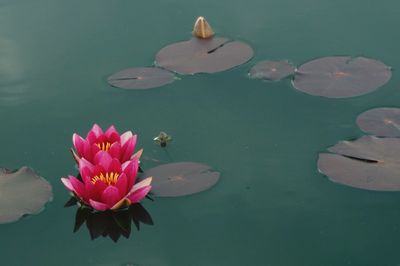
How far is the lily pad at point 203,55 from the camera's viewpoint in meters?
3.59

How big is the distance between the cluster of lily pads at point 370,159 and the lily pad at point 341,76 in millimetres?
288

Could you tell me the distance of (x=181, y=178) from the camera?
2.84m

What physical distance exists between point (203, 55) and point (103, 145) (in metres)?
1.04

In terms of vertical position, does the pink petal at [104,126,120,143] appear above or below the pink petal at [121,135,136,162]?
above

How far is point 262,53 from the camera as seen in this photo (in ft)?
12.1

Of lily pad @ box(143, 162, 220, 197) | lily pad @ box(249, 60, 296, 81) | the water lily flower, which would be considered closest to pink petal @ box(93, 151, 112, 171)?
the water lily flower

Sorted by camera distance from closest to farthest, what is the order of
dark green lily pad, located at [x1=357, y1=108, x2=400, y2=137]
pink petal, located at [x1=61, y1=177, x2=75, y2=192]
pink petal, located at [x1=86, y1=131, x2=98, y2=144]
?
pink petal, located at [x1=61, y1=177, x2=75, y2=192] < pink petal, located at [x1=86, y1=131, x2=98, y2=144] < dark green lily pad, located at [x1=357, y1=108, x2=400, y2=137]

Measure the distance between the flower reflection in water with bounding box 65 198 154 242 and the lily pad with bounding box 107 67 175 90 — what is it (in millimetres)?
864

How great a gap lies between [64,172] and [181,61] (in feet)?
3.16

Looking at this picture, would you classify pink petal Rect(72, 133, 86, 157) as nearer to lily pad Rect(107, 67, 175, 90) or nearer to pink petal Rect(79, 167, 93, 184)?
pink petal Rect(79, 167, 93, 184)

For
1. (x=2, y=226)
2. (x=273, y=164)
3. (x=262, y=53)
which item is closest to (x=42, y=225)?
(x=2, y=226)

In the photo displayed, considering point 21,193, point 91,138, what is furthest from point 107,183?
point 21,193

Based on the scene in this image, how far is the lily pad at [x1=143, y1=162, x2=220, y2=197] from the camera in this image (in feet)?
9.18

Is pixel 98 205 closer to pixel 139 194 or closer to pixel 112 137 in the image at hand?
pixel 139 194
